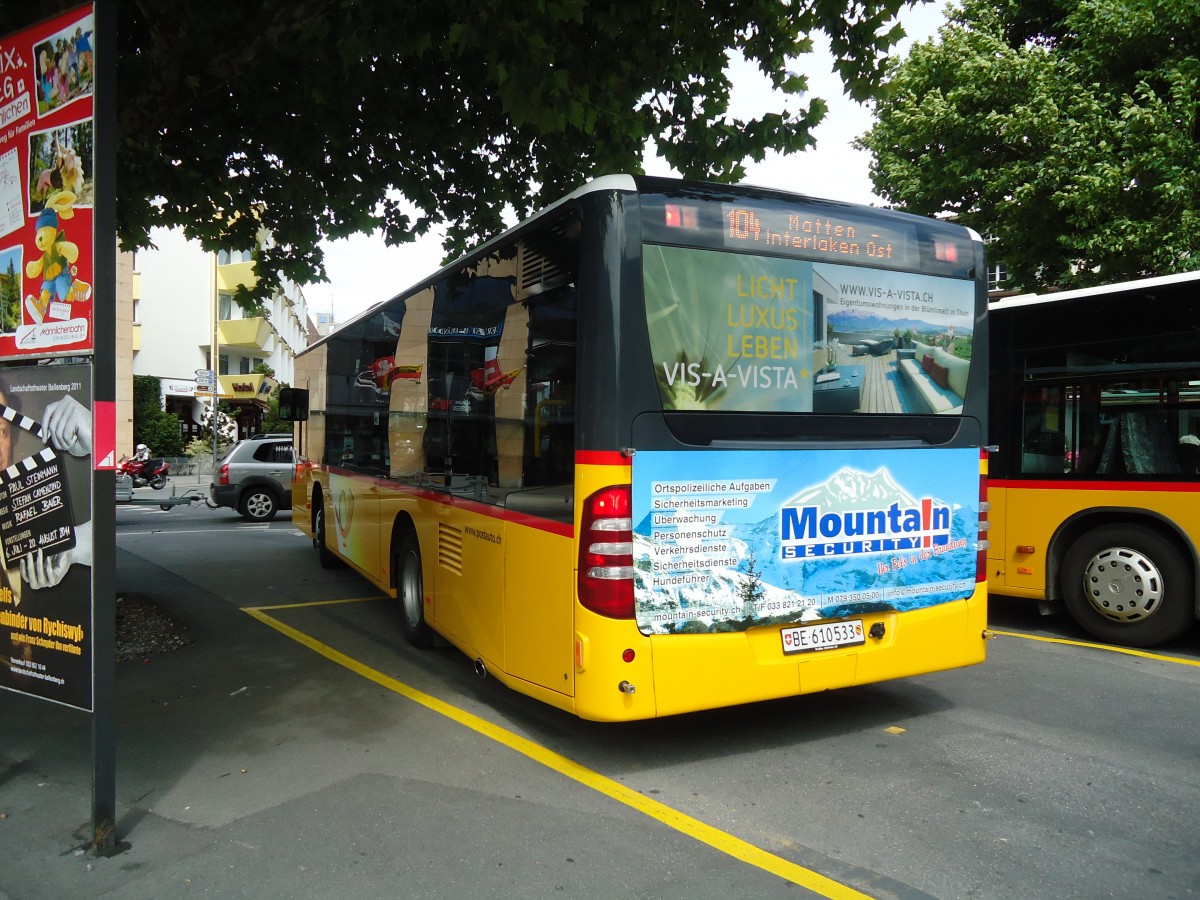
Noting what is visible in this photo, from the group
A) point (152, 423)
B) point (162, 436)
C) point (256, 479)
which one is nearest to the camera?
point (256, 479)

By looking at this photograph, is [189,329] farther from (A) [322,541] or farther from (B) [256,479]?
(A) [322,541]

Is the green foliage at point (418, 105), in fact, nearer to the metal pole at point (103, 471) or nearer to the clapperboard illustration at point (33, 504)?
the metal pole at point (103, 471)

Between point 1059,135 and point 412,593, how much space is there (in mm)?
11348

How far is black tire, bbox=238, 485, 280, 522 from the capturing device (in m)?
18.7

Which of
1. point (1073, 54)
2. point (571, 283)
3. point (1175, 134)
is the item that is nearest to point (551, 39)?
point (571, 283)

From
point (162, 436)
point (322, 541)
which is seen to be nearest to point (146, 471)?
point (322, 541)

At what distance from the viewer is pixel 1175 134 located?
1159 centimetres

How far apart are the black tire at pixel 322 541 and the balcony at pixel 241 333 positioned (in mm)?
34589

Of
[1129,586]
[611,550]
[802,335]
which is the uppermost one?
[802,335]

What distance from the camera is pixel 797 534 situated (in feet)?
15.4

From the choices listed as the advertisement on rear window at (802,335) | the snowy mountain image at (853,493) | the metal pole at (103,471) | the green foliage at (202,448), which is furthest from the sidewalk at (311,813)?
the green foliage at (202,448)

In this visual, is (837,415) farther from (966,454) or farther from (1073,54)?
(1073,54)

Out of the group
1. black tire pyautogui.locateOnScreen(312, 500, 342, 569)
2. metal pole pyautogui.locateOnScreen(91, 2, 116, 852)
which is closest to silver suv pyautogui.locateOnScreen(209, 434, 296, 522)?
black tire pyautogui.locateOnScreen(312, 500, 342, 569)

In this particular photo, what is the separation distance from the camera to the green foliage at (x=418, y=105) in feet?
19.0
